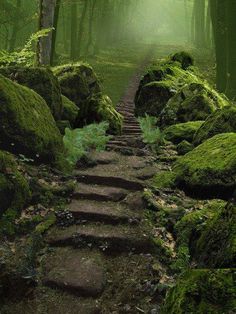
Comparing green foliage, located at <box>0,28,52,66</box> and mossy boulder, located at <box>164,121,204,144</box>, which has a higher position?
green foliage, located at <box>0,28,52,66</box>

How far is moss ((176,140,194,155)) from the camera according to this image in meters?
9.53

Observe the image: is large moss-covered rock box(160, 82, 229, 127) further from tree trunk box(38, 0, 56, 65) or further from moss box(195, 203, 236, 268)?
moss box(195, 203, 236, 268)

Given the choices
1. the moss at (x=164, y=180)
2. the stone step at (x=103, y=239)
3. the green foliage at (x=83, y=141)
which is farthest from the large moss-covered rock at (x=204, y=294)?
the green foliage at (x=83, y=141)

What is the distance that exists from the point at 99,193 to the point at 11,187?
1501 millimetres

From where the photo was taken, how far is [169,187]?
24.7ft

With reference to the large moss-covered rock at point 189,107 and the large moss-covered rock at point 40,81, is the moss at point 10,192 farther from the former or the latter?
the large moss-covered rock at point 189,107

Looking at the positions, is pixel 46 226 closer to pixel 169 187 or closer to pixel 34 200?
pixel 34 200

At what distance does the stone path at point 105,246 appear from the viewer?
190 inches

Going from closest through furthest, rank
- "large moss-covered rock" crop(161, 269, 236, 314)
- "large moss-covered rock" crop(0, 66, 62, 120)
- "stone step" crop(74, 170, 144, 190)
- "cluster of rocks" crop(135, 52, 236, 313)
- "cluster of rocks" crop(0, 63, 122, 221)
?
"large moss-covered rock" crop(161, 269, 236, 314), "cluster of rocks" crop(135, 52, 236, 313), "cluster of rocks" crop(0, 63, 122, 221), "stone step" crop(74, 170, 144, 190), "large moss-covered rock" crop(0, 66, 62, 120)

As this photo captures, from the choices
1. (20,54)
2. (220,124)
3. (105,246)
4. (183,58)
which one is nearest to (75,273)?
(105,246)

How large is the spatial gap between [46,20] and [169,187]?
1039cm

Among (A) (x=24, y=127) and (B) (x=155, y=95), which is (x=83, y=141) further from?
(B) (x=155, y=95)

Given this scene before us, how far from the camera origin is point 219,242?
4.67 m

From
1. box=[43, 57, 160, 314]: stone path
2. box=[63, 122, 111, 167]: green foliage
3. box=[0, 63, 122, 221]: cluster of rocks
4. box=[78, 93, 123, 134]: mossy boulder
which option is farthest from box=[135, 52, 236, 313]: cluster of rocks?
box=[0, 63, 122, 221]: cluster of rocks
